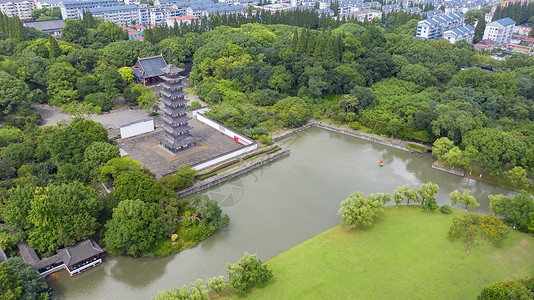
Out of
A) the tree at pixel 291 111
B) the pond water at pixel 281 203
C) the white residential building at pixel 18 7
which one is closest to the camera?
the pond water at pixel 281 203

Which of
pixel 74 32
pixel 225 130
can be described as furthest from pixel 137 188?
pixel 74 32

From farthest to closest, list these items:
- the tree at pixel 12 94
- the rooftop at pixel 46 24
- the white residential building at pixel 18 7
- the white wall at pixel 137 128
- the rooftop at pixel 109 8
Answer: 1. the white residential building at pixel 18 7
2. the rooftop at pixel 109 8
3. the rooftop at pixel 46 24
4. the tree at pixel 12 94
5. the white wall at pixel 137 128

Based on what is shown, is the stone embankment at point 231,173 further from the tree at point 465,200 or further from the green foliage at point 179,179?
the tree at point 465,200

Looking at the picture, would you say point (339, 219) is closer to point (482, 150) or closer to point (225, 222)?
point (225, 222)

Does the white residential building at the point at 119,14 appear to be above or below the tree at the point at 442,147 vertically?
above

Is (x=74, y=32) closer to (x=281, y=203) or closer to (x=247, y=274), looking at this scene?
(x=281, y=203)

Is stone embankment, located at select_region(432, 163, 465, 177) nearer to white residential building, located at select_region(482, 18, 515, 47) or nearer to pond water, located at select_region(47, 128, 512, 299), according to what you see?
pond water, located at select_region(47, 128, 512, 299)

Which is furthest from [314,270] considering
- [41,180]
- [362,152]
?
[41,180]

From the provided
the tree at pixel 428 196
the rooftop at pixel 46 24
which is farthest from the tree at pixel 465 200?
the rooftop at pixel 46 24
